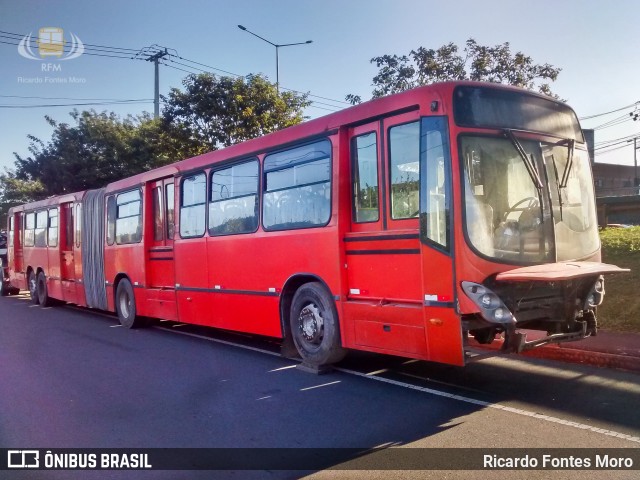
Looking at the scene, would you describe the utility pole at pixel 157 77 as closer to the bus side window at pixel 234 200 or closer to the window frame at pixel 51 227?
the window frame at pixel 51 227

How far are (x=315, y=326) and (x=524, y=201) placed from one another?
301 cm

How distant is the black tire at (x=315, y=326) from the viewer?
23.3ft

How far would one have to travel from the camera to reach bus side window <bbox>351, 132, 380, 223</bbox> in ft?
21.8

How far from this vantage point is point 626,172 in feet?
157

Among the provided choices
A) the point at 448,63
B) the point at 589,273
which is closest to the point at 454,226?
the point at 589,273

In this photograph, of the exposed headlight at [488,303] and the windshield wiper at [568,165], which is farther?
the windshield wiper at [568,165]

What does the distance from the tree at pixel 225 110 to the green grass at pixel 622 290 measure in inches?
472

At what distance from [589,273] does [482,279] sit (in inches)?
42.9

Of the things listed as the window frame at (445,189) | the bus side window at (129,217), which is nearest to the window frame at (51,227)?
the bus side window at (129,217)

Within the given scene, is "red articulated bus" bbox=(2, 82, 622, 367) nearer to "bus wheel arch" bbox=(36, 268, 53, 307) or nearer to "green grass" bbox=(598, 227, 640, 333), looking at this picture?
"green grass" bbox=(598, 227, 640, 333)

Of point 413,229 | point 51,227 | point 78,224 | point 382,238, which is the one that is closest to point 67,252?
point 78,224

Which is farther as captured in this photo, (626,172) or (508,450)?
(626,172)

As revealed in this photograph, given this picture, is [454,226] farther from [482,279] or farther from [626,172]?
[626,172]

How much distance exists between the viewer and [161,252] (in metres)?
11.2
